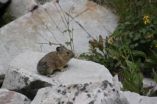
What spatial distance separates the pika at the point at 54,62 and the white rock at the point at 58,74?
7 cm

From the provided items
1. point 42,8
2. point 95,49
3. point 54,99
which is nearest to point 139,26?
point 95,49

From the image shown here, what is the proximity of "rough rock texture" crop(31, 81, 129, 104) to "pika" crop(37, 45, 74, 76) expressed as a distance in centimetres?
161

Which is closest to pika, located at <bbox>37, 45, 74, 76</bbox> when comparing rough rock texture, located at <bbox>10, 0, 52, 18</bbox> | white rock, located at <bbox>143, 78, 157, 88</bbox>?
white rock, located at <bbox>143, 78, 157, 88</bbox>

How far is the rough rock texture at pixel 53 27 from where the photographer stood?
8.05 m

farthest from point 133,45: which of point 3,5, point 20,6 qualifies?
point 3,5

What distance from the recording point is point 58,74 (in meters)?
6.30

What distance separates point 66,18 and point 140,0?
47.8 inches

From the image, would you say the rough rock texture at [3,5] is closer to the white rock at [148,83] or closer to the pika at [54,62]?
the pika at [54,62]

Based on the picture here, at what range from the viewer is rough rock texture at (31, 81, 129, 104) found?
429 centimetres

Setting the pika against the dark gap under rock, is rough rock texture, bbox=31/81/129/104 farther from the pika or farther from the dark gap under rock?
the pika

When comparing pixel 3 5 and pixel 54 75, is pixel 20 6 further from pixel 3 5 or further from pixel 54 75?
pixel 54 75

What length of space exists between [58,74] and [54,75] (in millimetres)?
47

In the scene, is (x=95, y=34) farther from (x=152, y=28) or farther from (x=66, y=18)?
(x=152, y=28)

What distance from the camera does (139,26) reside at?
7.34 meters
